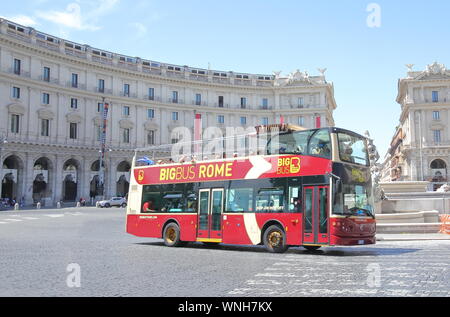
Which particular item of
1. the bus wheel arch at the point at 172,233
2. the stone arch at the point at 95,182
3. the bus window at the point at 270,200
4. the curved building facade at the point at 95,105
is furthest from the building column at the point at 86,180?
the bus window at the point at 270,200

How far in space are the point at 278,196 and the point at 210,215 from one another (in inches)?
112

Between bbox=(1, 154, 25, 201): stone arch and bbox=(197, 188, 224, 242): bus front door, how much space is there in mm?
43439

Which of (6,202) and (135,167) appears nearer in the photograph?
(135,167)

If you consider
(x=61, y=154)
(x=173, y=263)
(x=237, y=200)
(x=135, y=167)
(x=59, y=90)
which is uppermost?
(x=59, y=90)

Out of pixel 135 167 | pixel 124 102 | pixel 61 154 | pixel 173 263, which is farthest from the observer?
pixel 124 102

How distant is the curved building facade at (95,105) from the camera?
55125 millimetres

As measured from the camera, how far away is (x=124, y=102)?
67812 millimetres

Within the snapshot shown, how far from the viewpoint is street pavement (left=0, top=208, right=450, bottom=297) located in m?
8.06

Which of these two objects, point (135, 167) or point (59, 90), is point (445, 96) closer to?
point (59, 90)

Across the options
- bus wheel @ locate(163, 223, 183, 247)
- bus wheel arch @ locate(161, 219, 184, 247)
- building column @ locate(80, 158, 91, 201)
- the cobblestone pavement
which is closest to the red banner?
bus wheel arch @ locate(161, 219, 184, 247)

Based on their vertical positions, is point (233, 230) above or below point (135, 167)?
below
